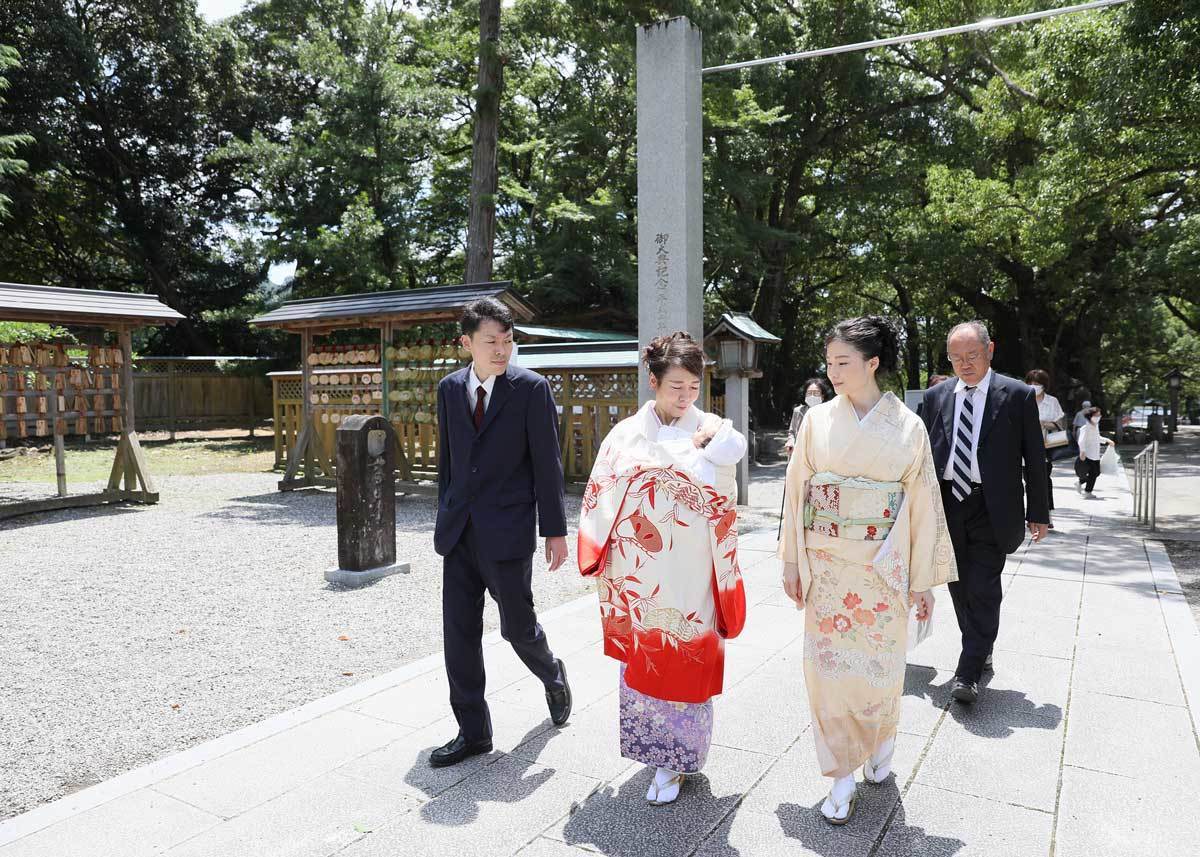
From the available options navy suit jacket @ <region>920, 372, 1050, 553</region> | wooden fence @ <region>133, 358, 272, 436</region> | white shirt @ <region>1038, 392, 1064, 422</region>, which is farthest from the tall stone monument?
wooden fence @ <region>133, 358, 272, 436</region>

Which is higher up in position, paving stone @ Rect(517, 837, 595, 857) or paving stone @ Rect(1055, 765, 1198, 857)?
paving stone @ Rect(517, 837, 595, 857)

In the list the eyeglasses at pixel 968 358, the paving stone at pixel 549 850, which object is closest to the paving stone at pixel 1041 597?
the eyeglasses at pixel 968 358

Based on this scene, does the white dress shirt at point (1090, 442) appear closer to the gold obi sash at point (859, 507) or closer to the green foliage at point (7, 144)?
the gold obi sash at point (859, 507)

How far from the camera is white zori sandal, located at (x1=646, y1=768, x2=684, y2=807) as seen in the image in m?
2.85

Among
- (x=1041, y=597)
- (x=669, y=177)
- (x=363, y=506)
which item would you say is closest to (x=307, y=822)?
(x=363, y=506)

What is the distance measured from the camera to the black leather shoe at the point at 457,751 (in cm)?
314

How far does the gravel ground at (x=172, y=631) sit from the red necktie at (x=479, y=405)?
5.86ft

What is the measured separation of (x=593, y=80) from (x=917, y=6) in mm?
7242

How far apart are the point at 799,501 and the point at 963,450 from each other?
4.74ft

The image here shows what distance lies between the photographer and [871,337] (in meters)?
2.76

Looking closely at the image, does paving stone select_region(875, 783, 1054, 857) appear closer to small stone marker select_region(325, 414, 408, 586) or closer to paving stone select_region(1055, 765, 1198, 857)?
paving stone select_region(1055, 765, 1198, 857)

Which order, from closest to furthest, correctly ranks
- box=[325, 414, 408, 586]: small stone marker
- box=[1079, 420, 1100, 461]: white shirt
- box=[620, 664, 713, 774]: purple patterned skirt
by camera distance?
box=[620, 664, 713, 774]: purple patterned skirt < box=[325, 414, 408, 586]: small stone marker < box=[1079, 420, 1100, 461]: white shirt

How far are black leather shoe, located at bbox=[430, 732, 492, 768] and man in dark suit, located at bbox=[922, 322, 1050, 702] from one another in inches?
85.2

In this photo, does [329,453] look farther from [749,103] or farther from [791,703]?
[749,103]
